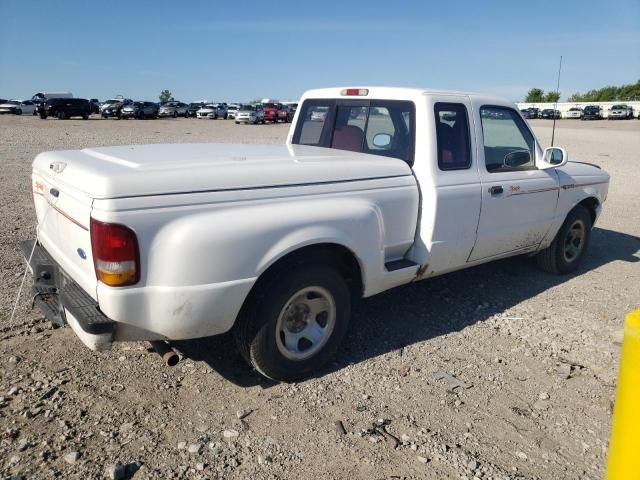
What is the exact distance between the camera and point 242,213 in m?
3.07

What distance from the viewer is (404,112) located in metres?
4.39

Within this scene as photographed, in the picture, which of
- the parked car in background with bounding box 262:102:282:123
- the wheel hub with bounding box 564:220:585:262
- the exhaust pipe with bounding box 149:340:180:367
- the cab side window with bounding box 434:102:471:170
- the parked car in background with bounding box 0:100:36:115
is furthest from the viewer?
the parked car in background with bounding box 262:102:282:123

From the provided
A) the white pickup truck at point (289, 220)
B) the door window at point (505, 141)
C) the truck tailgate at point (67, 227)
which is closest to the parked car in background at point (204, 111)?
the white pickup truck at point (289, 220)

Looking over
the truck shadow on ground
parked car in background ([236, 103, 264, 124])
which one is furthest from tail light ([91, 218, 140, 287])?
parked car in background ([236, 103, 264, 124])

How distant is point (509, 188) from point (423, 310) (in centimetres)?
134

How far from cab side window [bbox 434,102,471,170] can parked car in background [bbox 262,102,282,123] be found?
1660 inches

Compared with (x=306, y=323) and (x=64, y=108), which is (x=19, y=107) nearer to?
(x=64, y=108)

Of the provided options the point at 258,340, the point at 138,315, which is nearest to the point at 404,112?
the point at 258,340

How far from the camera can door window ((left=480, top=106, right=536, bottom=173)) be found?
4.76 meters

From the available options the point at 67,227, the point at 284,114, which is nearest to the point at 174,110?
the point at 284,114

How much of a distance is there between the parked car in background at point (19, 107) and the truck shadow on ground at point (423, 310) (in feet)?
157

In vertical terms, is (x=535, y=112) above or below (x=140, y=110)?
below

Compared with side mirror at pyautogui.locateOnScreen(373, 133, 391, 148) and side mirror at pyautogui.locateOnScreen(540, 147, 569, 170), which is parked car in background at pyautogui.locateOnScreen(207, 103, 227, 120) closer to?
side mirror at pyautogui.locateOnScreen(540, 147, 569, 170)

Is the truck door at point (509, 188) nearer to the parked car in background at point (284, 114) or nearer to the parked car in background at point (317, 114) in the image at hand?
the parked car in background at point (317, 114)
